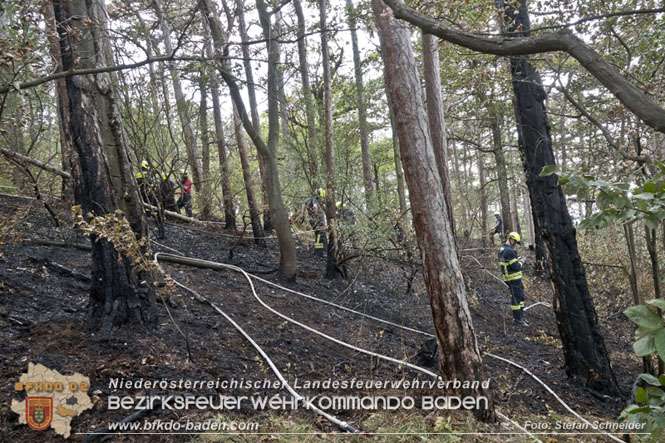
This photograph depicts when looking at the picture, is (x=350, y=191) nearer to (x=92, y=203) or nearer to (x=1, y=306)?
(x=92, y=203)

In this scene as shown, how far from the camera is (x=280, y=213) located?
777cm

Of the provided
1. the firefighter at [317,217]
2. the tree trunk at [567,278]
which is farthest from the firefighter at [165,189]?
the tree trunk at [567,278]

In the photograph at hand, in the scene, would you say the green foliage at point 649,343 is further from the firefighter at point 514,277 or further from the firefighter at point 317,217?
the firefighter at point 514,277

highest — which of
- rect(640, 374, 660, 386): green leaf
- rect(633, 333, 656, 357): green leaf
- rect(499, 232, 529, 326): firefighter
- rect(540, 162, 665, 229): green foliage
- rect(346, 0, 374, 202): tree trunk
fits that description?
rect(346, 0, 374, 202): tree trunk

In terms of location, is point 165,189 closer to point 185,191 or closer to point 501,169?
point 185,191

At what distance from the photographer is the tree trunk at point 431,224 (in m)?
3.66

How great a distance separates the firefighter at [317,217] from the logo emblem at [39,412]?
21.6 feet

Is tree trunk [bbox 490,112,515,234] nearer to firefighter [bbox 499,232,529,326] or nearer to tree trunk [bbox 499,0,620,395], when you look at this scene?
firefighter [bbox 499,232,529,326]

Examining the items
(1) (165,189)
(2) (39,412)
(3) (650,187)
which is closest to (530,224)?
(1) (165,189)

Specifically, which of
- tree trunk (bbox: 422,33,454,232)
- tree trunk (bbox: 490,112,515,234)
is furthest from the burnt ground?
tree trunk (bbox: 490,112,515,234)

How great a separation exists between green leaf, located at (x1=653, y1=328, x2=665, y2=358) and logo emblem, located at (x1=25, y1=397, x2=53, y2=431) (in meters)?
3.45

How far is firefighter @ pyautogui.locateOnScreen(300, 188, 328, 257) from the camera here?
363 inches

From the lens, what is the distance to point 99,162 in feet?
13.4

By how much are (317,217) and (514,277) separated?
4.97 metres
